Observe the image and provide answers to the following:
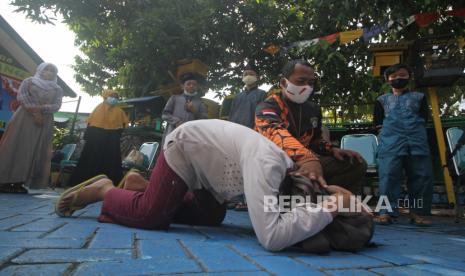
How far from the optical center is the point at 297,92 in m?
2.61

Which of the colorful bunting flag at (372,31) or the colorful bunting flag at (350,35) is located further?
the colorful bunting flag at (350,35)

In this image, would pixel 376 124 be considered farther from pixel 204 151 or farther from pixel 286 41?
pixel 286 41

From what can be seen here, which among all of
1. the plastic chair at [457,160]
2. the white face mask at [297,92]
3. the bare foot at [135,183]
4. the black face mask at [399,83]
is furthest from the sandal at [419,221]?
the bare foot at [135,183]

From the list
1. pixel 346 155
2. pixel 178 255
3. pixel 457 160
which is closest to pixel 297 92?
pixel 346 155

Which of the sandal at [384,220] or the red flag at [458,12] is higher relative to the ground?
the red flag at [458,12]

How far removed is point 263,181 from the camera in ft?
5.55

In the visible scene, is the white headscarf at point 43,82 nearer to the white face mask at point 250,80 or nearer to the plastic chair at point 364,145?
the white face mask at point 250,80

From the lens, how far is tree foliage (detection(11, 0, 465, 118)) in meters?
8.14

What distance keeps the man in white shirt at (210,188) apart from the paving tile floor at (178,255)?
12 cm

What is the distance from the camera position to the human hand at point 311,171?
1906 millimetres

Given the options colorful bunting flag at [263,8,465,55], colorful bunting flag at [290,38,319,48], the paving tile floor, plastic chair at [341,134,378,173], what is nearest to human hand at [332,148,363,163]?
the paving tile floor

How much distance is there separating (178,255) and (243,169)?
50 cm

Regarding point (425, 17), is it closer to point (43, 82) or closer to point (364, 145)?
point (364, 145)

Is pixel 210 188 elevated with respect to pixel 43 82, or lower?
lower
